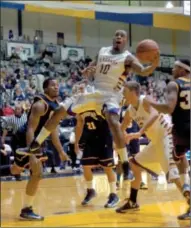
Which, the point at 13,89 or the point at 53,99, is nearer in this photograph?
the point at 53,99

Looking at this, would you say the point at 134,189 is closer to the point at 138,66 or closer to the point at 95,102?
the point at 95,102

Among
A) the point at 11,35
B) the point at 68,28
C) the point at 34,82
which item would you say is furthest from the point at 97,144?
the point at 68,28

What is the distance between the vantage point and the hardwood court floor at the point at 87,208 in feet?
16.6

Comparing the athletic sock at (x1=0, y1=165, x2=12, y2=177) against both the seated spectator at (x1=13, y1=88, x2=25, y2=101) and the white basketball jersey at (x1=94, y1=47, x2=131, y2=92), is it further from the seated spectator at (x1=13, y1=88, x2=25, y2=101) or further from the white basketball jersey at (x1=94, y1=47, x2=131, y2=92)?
the white basketball jersey at (x1=94, y1=47, x2=131, y2=92)

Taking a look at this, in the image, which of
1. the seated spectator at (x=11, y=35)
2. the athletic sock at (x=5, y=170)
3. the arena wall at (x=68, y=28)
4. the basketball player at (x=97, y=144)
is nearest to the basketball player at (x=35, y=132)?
the basketball player at (x=97, y=144)

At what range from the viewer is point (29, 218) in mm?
5355

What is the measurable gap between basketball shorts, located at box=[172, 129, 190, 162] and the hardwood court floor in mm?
609

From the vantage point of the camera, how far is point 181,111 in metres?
4.93

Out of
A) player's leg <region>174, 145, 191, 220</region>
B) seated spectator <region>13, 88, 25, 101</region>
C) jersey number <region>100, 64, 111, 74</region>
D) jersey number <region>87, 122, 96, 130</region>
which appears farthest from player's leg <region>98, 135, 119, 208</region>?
seated spectator <region>13, 88, 25, 101</region>

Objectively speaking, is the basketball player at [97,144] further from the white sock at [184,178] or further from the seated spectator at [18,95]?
the seated spectator at [18,95]

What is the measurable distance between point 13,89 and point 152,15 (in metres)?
3.97

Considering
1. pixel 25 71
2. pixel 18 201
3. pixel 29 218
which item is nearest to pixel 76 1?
pixel 25 71

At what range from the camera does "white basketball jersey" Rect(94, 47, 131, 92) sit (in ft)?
18.8

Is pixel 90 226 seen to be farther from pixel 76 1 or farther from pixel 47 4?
pixel 76 1
